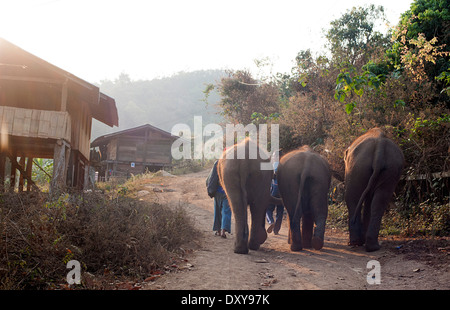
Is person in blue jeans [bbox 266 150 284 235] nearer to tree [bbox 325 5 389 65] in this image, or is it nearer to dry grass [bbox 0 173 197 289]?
dry grass [bbox 0 173 197 289]

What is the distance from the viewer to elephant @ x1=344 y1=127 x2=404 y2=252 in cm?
672

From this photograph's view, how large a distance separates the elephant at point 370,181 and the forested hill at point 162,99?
2833 inches

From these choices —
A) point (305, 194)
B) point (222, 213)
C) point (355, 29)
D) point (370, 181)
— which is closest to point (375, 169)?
point (370, 181)

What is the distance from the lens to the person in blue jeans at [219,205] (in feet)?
27.2

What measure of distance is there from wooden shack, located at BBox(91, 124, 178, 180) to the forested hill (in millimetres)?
47105

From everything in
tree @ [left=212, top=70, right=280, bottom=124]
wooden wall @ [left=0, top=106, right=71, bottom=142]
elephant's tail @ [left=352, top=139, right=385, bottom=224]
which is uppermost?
tree @ [left=212, top=70, right=280, bottom=124]

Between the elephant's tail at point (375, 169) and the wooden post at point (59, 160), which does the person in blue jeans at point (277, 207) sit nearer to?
the elephant's tail at point (375, 169)

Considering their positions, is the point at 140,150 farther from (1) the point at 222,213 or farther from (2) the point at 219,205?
(1) the point at 222,213

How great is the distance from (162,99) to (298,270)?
9300 cm

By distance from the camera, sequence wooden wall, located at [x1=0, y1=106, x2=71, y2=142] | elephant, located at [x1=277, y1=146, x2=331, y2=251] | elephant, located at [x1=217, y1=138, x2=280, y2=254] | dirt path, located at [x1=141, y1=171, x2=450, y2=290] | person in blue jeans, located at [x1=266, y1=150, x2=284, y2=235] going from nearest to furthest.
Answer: dirt path, located at [x1=141, y1=171, x2=450, y2=290] → elephant, located at [x1=217, y1=138, x2=280, y2=254] → elephant, located at [x1=277, y1=146, x2=331, y2=251] → person in blue jeans, located at [x1=266, y1=150, x2=284, y2=235] → wooden wall, located at [x1=0, y1=106, x2=71, y2=142]

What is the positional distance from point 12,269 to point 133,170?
88.1 feet

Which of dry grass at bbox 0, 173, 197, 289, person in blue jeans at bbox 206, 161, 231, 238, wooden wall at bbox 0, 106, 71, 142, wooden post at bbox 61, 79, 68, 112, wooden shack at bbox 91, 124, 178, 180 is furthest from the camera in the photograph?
wooden shack at bbox 91, 124, 178, 180

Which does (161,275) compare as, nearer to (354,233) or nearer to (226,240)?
(226,240)

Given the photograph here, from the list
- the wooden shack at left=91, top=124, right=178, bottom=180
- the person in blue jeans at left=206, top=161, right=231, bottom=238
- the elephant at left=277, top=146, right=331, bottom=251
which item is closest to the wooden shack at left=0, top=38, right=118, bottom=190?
the person in blue jeans at left=206, top=161, right=231, bottom=238
